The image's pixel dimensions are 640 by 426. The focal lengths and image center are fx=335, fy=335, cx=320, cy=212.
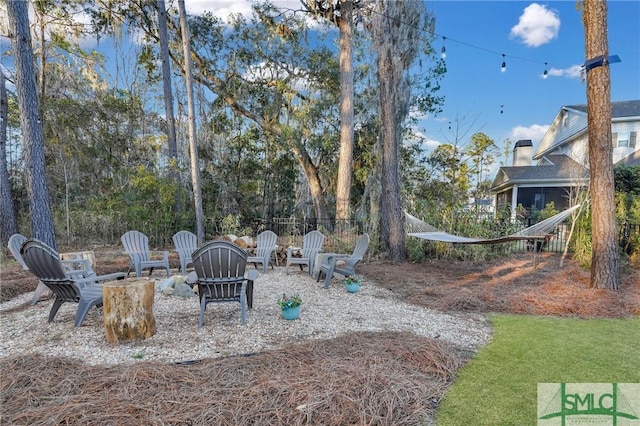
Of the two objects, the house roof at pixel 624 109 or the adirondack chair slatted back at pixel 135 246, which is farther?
the house roof at pixel 624 109

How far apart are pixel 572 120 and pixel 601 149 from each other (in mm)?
12928

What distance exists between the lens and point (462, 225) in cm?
786

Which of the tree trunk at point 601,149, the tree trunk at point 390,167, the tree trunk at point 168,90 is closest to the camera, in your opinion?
the tree trunk at point 601,149

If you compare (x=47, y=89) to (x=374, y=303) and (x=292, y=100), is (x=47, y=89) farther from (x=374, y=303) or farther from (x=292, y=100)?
(x=374, y=303)

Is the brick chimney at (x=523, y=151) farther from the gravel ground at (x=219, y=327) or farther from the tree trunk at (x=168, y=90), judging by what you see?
the tree trunk at (x=168, y=90)

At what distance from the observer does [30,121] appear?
559 centimetres

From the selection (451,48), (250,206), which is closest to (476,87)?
(451,48)

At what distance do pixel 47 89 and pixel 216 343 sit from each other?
11971mm

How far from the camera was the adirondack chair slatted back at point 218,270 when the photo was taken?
3.20 m

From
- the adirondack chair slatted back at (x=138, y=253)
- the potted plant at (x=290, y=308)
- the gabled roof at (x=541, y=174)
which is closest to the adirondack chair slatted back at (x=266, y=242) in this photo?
the adirondack chair slatted back at (x=138, y=253)

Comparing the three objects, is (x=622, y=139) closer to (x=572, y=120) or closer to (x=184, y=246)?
(x=572, y=120)

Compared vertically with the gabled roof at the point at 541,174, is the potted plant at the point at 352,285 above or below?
below

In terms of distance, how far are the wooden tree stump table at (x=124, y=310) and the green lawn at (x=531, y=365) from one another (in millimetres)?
2435

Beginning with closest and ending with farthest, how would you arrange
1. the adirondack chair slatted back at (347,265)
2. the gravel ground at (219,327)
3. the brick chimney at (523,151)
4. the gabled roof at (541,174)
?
the gravel ground at (219,327) < the adirondack chair slatted back at (347,265) < the gabled roof at (541,174) < the brick chimney at (523,151)
